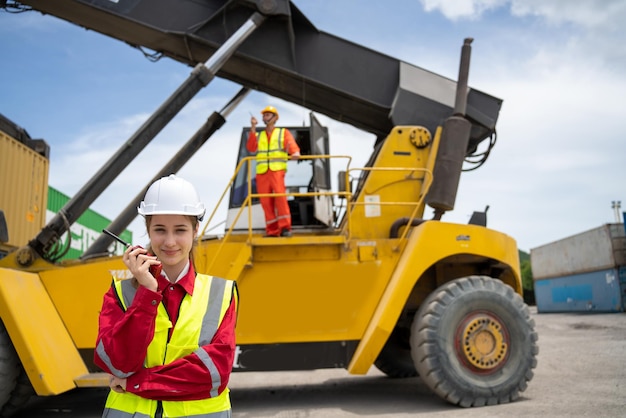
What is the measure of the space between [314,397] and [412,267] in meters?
2.18

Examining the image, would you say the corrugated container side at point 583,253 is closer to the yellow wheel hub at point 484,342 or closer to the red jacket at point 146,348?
the yellow wheel hub at point 484,342

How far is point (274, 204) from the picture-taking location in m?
6.22

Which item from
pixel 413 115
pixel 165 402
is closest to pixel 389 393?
pixel 413 115

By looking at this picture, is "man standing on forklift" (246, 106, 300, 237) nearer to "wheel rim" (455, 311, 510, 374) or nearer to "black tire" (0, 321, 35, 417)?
"wheel rim" (455, 311, 510, 374)

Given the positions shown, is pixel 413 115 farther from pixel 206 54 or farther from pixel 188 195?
pixel 188 195

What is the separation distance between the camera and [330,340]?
234 inches

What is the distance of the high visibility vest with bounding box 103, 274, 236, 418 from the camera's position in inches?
75.0

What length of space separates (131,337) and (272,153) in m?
4.55

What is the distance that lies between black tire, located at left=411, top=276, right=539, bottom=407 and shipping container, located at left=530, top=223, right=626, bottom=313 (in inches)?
591

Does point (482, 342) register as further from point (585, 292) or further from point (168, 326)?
point (585, 292)

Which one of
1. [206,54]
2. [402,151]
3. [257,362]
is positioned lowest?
[257,362]

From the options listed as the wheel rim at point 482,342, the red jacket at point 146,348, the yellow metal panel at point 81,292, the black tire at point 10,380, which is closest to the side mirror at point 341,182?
the wheel rim at point 482,342

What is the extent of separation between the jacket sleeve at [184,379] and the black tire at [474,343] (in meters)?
4.20

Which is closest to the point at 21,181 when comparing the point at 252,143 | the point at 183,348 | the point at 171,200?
the point at 252,143
